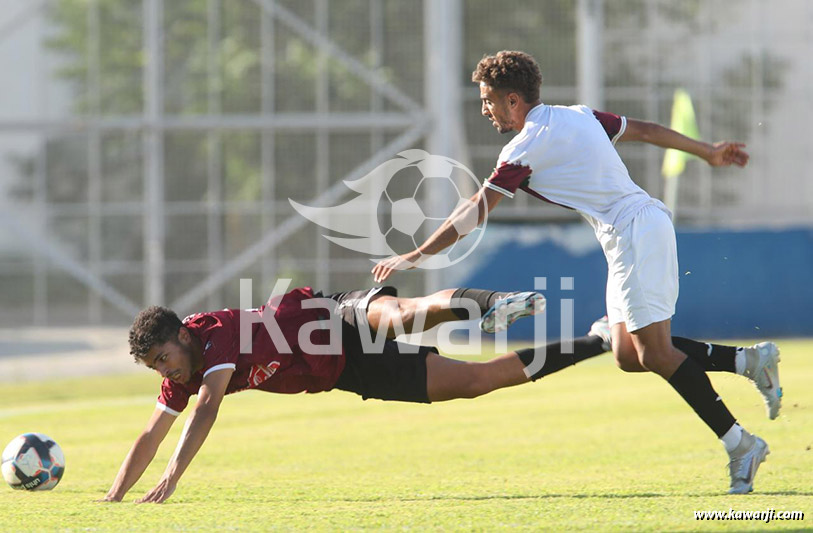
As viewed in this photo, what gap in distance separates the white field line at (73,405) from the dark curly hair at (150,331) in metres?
7.01

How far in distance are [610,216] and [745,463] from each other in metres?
1.53

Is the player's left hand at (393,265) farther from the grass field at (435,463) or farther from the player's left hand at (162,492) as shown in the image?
the player's left hand at (162,492)

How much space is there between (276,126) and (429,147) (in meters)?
3.44

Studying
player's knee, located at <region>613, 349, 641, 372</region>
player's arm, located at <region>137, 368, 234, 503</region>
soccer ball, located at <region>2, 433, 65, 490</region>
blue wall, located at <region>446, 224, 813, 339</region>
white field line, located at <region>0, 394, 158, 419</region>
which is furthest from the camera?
blue wall, located at <region>446, 224, 813, 339</region>

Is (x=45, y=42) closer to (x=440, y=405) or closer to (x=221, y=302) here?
(x=221, y=302)

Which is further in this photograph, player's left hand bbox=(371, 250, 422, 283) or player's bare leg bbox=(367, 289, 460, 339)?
player's bare leg bbox=(367, 289, 460, 339)

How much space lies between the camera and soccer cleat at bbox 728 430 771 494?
6441 mm

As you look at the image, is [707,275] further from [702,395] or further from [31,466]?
[31,466]

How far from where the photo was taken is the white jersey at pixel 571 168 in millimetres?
6488

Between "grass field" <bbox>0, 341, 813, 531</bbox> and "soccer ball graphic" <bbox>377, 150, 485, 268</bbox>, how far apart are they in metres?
10.5

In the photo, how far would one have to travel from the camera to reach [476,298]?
6.78 metres

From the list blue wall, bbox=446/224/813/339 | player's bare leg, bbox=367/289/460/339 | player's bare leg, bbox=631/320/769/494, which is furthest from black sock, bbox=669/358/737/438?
blue wall, bbox=446/224/813/339

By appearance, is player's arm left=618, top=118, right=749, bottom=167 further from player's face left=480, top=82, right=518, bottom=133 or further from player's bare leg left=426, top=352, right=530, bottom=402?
player's bare leg left=426, top=352, right=530, bottom=402

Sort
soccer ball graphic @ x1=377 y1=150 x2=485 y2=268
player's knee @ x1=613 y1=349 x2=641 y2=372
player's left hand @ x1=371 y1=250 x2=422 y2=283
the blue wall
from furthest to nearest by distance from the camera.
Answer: soccer ball graphic @ x1=377 y1=150 x2=485 y2=268 → the blue wall → player's knee @ x1=613 y1=349 x2=641 y2=372 → player's left hand @ x1=371 y1=250 x2=422 y2=283
